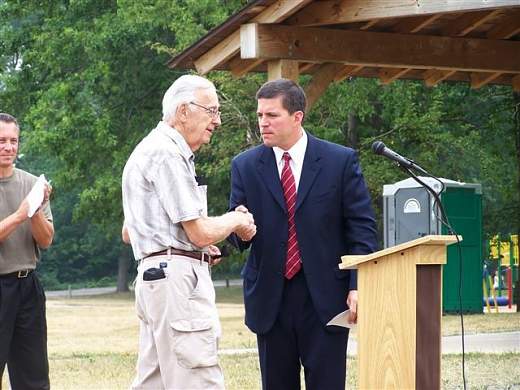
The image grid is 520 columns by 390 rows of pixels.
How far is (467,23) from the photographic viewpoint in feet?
38.0

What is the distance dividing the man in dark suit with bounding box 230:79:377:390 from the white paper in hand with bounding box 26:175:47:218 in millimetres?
1313

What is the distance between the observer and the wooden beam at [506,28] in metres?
11.8

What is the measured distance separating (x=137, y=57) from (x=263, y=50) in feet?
69.3

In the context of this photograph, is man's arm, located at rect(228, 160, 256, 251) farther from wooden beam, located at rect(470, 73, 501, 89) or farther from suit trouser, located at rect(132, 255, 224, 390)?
wooden beam, located at rect(470, 73, 501, 89)

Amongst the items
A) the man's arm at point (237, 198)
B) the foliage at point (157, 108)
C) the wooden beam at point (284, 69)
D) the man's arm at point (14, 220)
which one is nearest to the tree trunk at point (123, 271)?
the foliage at point (157, 108)

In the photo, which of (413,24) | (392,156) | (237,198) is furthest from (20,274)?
(413,24)

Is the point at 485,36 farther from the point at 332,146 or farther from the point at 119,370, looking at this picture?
the point at 332,146

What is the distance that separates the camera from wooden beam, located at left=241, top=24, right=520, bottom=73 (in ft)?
34.7

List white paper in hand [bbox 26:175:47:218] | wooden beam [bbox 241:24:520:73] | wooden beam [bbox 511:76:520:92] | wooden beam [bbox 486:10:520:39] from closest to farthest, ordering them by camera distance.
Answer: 1. white paper in hand [bbox 26:175:47:218]
2. wooden beam [bbox 241:24:520:73]
3. wooden beam [bbox 486:10:520:39]
4. wooden beam [bbox 511:76:520:92]

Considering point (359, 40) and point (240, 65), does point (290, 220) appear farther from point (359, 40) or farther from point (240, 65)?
point (359, 40)

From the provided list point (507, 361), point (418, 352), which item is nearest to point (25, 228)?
point (418, 352)

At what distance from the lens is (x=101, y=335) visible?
2148 centimetres

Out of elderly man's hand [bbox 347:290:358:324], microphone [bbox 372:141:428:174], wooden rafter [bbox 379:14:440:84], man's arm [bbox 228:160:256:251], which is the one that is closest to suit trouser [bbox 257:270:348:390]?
elderly man's hand [bbox 347:290:358:324]

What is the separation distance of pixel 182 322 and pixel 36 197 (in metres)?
1.97
